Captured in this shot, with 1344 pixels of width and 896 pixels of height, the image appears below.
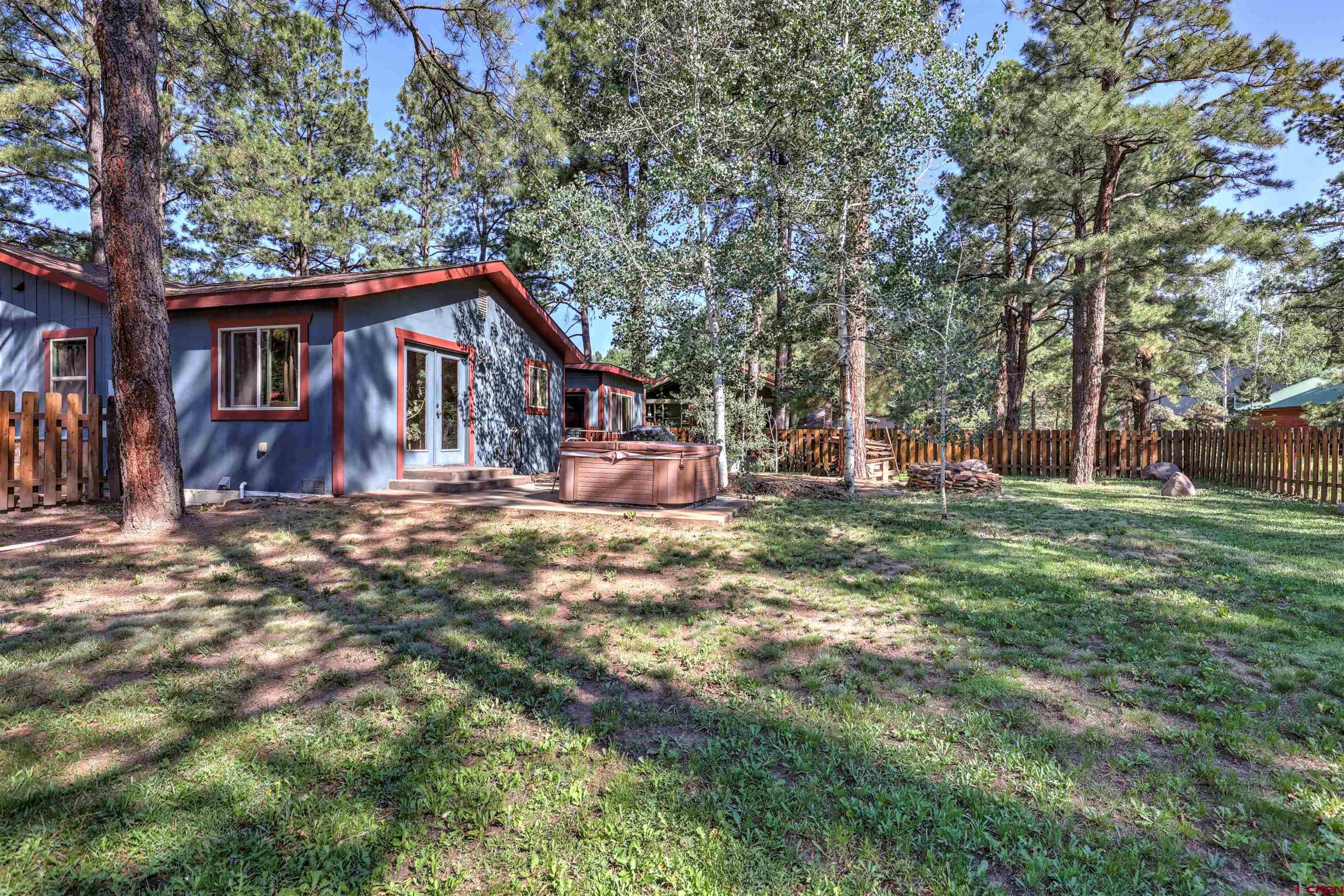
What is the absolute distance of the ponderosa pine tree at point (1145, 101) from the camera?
422 inches

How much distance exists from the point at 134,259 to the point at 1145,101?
1613cm

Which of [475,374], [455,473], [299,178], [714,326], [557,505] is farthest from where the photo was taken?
[299,178]

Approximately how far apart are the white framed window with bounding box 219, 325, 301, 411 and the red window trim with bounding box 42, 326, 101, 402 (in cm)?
273

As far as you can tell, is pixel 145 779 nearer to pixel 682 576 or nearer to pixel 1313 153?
pixel 682 576

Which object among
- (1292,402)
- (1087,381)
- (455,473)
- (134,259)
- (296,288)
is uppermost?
(296,288)

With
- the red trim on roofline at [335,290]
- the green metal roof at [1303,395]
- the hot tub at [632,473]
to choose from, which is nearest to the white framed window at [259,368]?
the red trim on roofline at [335,290]

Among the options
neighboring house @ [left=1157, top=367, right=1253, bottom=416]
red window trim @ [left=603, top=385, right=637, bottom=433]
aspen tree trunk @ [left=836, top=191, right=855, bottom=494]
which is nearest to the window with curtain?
red window trim @ [left=603, top=385, right=637, bottom=433]

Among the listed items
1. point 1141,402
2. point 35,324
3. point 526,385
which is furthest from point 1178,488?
point 35,324

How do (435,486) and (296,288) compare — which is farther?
(435,486)

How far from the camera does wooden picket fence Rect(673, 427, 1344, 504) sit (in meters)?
10.5

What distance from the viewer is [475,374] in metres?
11.2

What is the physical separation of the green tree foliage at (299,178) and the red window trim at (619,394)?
30.1 ft

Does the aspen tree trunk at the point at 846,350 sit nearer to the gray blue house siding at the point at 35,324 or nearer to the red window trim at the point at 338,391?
the red window trim at the point at 338,391

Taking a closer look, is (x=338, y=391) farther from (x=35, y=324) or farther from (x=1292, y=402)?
(x=1292, y=402)
